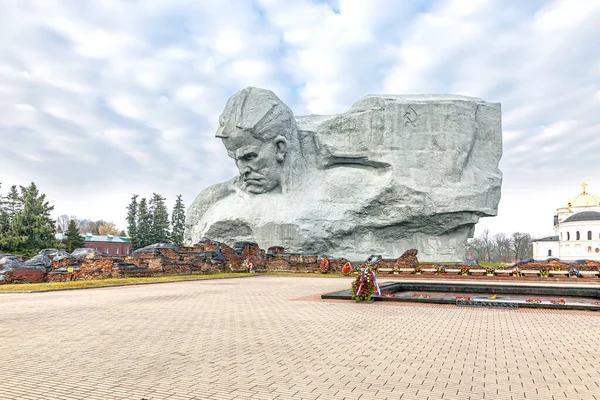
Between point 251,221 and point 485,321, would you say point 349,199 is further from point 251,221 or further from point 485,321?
point 485,321

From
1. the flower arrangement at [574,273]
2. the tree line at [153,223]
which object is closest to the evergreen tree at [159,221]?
the tree line at [153,223]

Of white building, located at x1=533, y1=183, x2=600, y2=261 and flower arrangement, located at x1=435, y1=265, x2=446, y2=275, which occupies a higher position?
white building, located at x1=533, y1=183, x2=600, y2=261

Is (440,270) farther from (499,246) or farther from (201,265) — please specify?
(499,246)

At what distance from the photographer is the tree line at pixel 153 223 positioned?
61125 millimetres

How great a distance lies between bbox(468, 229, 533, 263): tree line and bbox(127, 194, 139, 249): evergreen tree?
61.2 m

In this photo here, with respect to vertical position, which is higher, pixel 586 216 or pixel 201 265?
pixel 586 216

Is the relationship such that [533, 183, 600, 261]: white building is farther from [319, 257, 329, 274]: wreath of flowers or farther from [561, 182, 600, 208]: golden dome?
[319, 257, 329, 274]: wreath of flowers

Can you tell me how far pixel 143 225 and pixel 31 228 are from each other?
23699mm

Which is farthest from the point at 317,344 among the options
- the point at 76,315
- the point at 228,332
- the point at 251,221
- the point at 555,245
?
the point at 555,245

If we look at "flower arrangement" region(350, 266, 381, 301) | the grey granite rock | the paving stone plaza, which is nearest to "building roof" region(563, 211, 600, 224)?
the paving stone plaza

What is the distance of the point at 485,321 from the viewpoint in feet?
27.6

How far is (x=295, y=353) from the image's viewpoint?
569cm

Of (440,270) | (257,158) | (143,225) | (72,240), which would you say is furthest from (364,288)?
(143,225)

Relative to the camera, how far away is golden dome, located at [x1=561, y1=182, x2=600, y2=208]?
71.2 m
